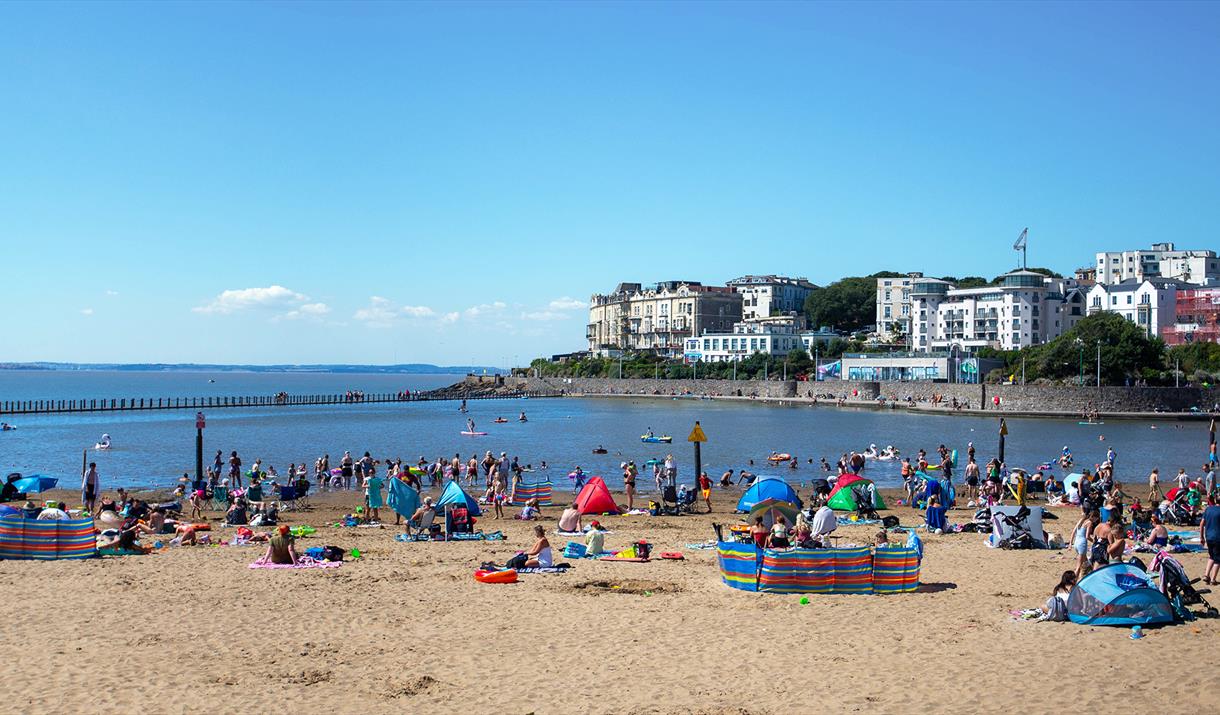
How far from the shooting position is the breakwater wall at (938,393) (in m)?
76.8

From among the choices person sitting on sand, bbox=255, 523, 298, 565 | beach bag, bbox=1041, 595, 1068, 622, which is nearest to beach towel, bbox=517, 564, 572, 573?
person sitting on sand, bbox=255, 523, 298, 565

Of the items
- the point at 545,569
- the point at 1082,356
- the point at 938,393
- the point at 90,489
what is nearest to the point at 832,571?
the point at 545,569

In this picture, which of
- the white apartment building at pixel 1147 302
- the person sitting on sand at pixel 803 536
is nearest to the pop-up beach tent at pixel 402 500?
the person sitting on sand at pixel 803 536

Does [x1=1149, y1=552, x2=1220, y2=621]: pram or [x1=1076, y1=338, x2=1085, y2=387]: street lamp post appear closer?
[x1=1149, y1=552, x2=1220, y2=621]: pram

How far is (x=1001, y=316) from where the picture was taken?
109562 mm

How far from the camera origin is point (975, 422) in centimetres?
7269

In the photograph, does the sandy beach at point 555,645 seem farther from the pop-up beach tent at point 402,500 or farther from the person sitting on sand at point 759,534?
the pop-up beach tent at point 402,500

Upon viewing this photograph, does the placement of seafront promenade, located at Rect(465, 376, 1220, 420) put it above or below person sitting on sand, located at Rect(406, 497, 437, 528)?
above

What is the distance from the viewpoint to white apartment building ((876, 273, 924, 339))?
13912 cm

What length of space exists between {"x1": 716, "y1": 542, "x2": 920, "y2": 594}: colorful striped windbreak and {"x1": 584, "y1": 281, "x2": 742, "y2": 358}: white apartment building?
13662cm

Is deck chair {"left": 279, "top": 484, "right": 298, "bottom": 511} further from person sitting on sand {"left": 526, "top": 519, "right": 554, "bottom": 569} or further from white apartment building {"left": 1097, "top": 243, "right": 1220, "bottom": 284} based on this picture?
white apartment building {"left": 1097, "top": 243, "right": 1220, "bottom": 284}

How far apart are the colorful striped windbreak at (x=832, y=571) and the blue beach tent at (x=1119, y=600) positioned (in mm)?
2411

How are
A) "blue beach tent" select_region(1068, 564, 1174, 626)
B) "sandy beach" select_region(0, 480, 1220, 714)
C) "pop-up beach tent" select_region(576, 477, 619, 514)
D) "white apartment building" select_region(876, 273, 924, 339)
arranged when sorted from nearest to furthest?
"sandy beach" select_region(0, 480, 1220, 714) → "blue beach tent" select_region(1068, 564, 1174, 626) → "pop-up beach tent" select_region(576, 477, 619, 514) → "white apartment building" select_region(876, 273, 924, 339)

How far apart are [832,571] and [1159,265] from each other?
5100 inches
